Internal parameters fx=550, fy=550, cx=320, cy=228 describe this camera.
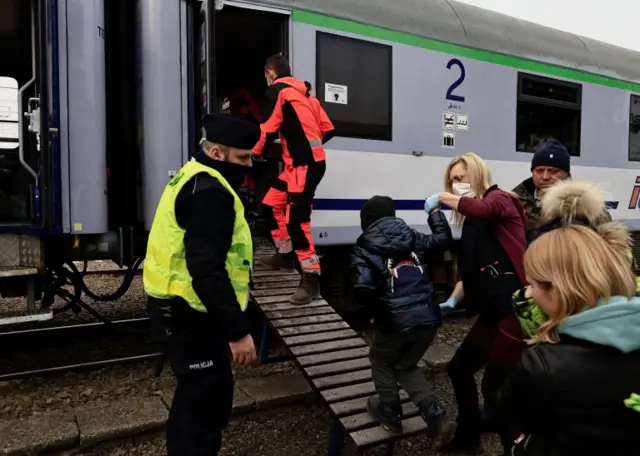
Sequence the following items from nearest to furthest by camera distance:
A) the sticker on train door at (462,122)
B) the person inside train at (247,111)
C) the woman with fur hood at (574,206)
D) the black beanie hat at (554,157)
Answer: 1. the woman with fur hood at (574,206)
2. the black beanie hat at (554,157)
3. the person inside train at (247,111)
4. the sticker on train door at (462,122)

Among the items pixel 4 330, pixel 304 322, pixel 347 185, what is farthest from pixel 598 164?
pixel 4 330

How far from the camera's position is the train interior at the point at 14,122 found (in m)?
4.66

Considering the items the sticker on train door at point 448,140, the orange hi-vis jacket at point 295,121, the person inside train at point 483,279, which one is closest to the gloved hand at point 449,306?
the person inside train at point 483,279

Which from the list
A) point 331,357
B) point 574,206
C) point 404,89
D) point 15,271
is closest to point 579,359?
point 574,206

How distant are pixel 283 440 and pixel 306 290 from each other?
1060mm

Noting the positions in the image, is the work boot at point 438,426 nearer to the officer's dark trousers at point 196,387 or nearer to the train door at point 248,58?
the officer's dark trousers at point 196,387

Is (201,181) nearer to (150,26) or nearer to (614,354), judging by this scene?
(614,354)

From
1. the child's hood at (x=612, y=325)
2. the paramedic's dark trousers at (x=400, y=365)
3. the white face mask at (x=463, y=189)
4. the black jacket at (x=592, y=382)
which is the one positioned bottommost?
the paramedic's dark trousers at (x=400, y=365)

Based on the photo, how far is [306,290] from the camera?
12.9ft

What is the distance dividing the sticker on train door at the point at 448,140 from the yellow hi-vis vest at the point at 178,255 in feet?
11.6

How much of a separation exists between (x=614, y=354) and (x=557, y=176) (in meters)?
1.71

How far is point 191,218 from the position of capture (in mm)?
2242

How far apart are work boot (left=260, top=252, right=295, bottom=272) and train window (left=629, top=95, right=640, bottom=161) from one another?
5137 millimetres

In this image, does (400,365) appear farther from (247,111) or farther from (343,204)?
(247,111)
